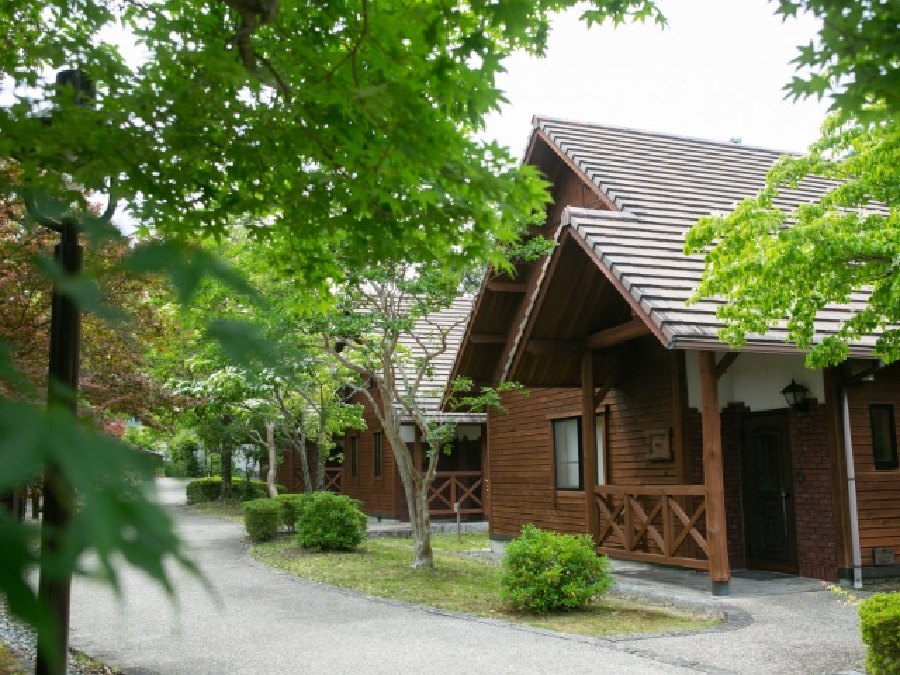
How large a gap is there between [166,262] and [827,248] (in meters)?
7.79

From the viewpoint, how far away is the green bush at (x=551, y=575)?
998 cm

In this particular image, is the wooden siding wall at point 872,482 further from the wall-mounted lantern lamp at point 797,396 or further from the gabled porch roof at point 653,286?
the gabled porch roof at point 653,286

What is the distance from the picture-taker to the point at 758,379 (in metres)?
13.0

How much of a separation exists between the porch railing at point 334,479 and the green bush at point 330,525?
15101mm

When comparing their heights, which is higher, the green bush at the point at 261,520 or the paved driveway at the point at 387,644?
the green bush at the point at 261,520

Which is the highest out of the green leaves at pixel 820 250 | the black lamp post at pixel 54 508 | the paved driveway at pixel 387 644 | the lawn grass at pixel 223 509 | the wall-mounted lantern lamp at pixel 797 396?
the green leaves at pixel 820 250

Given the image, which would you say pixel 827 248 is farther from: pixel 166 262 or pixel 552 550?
pixel 166 262

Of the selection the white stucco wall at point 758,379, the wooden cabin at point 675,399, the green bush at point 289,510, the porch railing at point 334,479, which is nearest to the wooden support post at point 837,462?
the wooden cabin at point 675,399

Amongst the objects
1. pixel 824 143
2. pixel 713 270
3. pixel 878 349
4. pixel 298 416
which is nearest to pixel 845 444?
pixel 878 349

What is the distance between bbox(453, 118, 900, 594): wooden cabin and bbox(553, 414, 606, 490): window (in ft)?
0.11

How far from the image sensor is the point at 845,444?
461 inches

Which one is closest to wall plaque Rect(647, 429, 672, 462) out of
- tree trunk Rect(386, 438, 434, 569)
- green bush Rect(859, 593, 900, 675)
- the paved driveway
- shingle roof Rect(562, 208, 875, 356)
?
shingle roof Rect(562, 208, 875, 356)

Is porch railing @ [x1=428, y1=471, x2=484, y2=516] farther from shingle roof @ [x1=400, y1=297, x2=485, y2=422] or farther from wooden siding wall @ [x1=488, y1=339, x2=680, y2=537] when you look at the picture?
wooden siding wall @ [x1=488, y1=339, x2=680, y2=537]

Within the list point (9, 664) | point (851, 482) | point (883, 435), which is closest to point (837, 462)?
point (851, 482)
